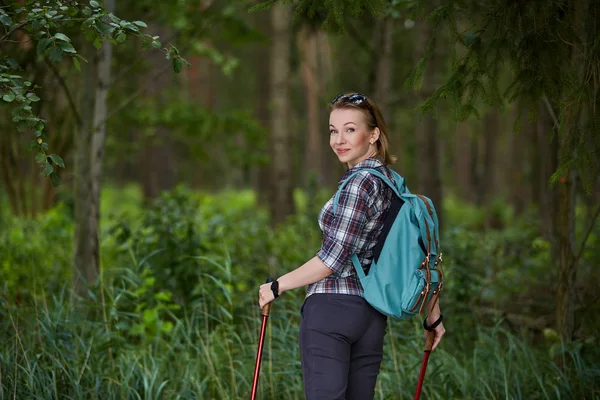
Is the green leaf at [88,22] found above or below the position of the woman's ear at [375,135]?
above

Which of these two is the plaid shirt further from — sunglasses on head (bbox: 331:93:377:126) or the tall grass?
the tall grass

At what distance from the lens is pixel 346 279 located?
118 inches

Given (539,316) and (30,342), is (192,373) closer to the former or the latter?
(30,342)

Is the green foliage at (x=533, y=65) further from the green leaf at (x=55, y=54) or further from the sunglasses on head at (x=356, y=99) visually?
the green leaf at (x=55, y=54)

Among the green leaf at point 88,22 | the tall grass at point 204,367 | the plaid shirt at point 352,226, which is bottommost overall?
the tall grass at point 204,367

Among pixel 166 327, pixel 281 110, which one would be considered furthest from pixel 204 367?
pixel 281 110

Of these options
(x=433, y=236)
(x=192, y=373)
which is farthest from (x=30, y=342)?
(x=433, y=236)

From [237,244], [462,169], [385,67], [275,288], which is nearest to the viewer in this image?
[275,288]

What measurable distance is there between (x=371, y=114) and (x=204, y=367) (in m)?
2.45

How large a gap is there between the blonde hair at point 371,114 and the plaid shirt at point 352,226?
0.10 m

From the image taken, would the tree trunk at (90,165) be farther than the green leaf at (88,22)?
Yes

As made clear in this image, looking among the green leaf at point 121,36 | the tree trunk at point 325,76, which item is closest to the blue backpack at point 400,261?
the green leaf at point 121,36

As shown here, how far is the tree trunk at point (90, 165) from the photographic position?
19.4 ft

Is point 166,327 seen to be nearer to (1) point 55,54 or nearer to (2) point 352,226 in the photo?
(1) point 55,54
